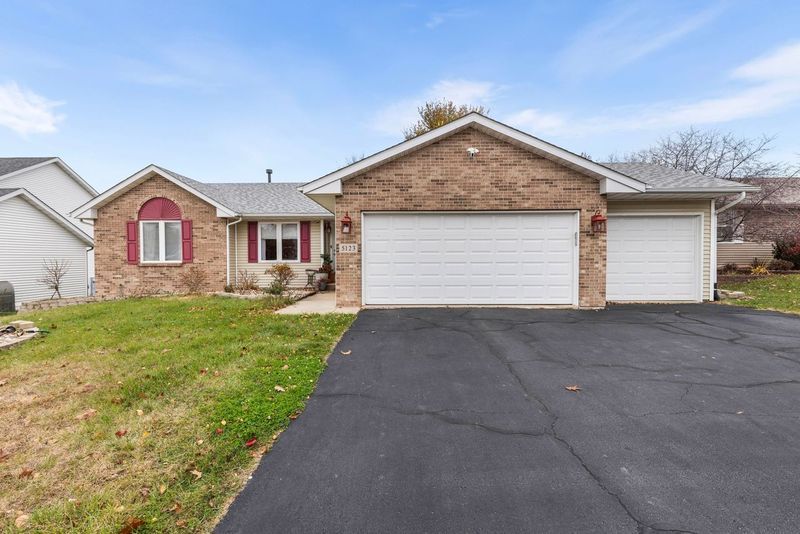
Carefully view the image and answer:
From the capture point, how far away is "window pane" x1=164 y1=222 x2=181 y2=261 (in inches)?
543

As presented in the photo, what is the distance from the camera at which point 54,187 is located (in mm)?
21203

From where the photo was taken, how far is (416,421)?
3.45 metres

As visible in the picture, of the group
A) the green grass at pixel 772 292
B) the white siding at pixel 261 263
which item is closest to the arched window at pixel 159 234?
the white siding at pixel 261 263

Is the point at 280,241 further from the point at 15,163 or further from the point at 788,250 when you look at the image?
the point at 788,250

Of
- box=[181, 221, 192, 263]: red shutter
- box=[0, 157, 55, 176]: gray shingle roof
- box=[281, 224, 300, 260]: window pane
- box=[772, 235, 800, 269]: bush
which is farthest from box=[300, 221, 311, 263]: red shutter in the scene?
box=[772, 235, 800, 269]: bush

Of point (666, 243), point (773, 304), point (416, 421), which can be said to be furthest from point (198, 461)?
point (773, 304)

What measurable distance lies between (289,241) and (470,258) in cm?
842

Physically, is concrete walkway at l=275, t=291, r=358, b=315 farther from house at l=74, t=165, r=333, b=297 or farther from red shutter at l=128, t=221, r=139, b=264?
red shutter at l=128, t=221, r=139, b=264

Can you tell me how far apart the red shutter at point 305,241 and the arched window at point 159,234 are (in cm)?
401

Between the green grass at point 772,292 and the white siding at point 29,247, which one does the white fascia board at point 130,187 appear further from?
the green grass at point 772,292

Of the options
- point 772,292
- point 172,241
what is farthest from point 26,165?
point 772,292

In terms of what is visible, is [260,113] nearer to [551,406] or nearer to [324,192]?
[324,192]

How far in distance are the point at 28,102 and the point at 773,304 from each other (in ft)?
95.6

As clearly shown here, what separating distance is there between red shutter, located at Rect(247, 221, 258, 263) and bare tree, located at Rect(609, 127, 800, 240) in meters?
23.7
